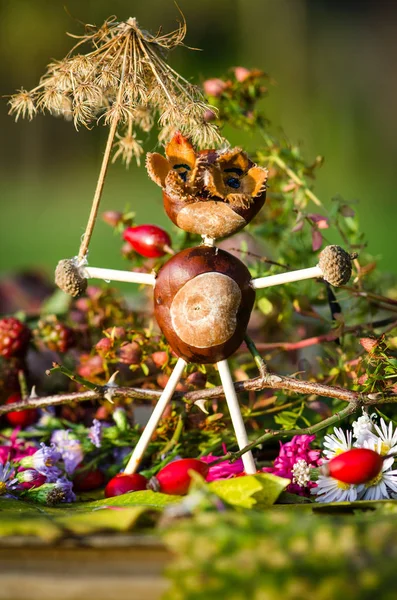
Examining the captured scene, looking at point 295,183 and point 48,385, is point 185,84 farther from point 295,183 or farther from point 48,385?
point 48,385

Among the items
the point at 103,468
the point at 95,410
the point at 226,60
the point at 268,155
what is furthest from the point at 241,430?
the point at 226,60

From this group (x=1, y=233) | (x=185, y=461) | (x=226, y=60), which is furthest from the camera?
(x=226, y=60)

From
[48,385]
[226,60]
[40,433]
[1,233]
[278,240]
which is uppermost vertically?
[226,60]

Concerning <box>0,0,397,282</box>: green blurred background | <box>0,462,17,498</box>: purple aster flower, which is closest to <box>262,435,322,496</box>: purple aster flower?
<box>0,462,17,498</box>: purple aster flower

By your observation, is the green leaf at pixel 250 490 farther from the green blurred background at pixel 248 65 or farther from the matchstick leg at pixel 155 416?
the green blurred background at pixel 248 65

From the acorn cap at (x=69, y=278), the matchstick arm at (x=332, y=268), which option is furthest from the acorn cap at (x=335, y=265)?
the acorn cap at (x=69, y=278)

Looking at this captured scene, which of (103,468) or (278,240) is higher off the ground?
(278,240)
